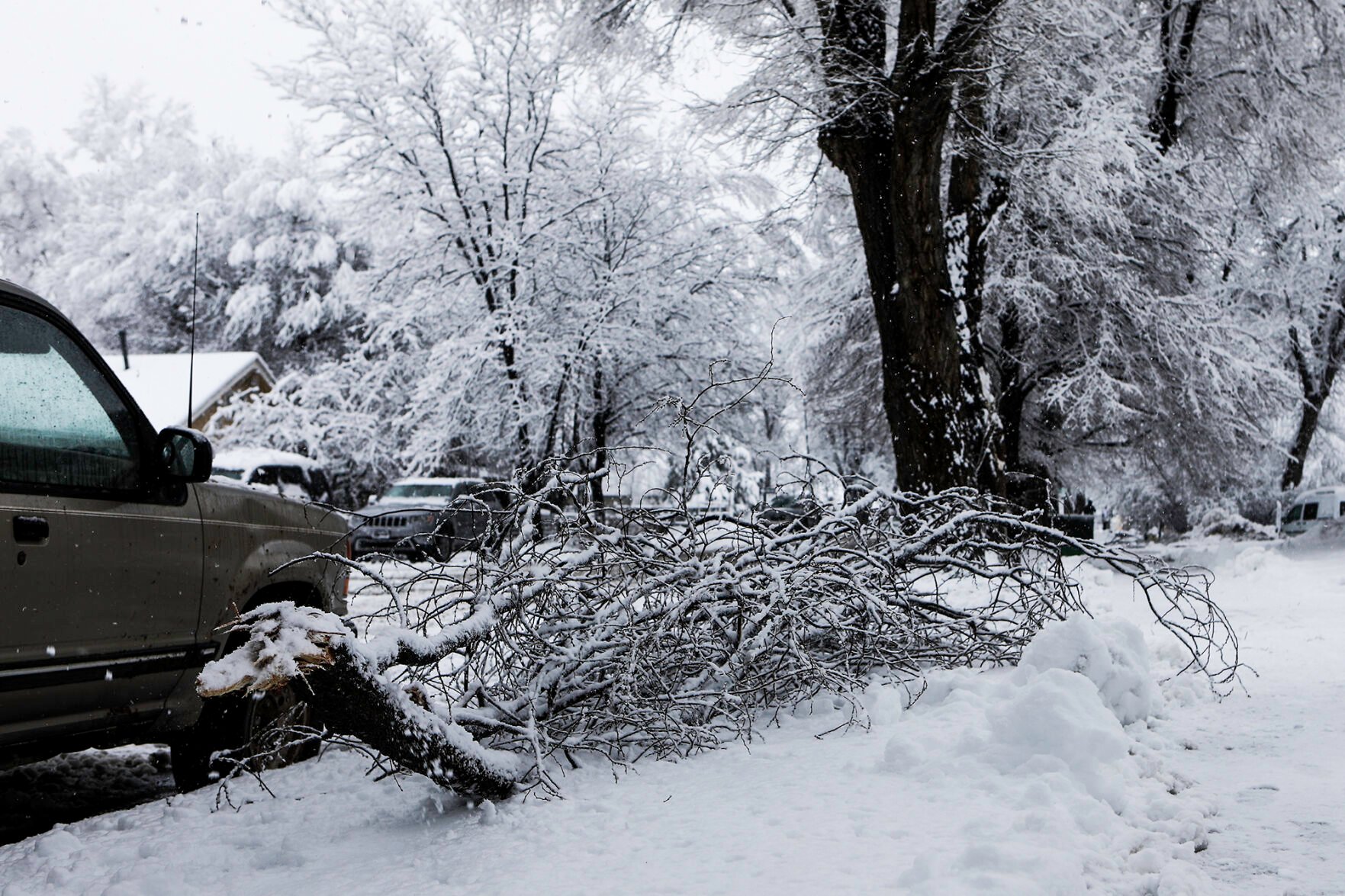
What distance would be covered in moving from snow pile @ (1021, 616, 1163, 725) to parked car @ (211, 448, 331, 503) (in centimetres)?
1359

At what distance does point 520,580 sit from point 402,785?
896 millimetres

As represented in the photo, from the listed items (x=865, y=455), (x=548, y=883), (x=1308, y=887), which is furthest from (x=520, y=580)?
(x=865, y=455)

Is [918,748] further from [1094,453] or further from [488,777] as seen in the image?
[1094,453]

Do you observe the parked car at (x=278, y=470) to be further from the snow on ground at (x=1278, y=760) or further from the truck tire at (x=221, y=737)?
the snow on ground at (x=1278, y=760)

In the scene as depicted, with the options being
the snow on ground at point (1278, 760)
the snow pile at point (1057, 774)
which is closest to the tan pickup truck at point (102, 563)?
the snow pile at point (1057, 774)

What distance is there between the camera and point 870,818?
3258 millimetres

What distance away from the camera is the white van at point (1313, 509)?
26547 millimetres

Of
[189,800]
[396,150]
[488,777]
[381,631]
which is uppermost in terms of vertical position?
[396,150]

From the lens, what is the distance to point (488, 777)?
11.4 ft

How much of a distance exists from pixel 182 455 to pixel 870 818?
2856 millimetres

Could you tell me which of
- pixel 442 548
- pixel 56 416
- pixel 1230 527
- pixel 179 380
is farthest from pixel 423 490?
pixel 1230 527

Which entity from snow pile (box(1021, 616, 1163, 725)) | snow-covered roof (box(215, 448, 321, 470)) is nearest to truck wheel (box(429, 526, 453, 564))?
snow pile (box(1021, 616, 1163, 725))

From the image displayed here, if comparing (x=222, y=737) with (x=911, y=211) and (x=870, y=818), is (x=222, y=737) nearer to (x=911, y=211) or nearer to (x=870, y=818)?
(x=870, y=818)

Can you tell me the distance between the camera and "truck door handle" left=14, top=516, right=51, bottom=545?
3.41 metres
